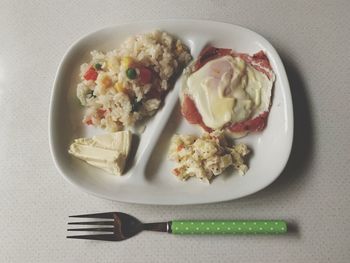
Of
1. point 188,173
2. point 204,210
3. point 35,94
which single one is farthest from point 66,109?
point 204,210

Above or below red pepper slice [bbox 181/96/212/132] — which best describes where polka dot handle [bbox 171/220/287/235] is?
below

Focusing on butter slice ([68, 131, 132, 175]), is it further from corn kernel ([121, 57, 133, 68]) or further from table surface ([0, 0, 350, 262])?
corn kernel ([121, 57, 133, 68])

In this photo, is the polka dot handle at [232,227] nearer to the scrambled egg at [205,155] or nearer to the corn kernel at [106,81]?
the scrambled egg at [205,155]

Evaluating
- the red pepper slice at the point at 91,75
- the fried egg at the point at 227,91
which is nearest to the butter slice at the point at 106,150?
the red pepper slice at the point at 91,75

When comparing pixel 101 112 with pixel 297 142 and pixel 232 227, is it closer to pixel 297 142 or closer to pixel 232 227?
pixel 232 227

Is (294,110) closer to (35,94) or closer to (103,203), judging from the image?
(103,203)

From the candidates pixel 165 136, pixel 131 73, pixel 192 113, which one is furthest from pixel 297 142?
pixel 131 73

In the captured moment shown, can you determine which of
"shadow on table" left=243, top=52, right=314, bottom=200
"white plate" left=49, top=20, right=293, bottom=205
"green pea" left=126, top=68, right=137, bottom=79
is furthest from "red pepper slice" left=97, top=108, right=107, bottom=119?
"shadow on table" left=243, top=52, right=314, bottom=200
